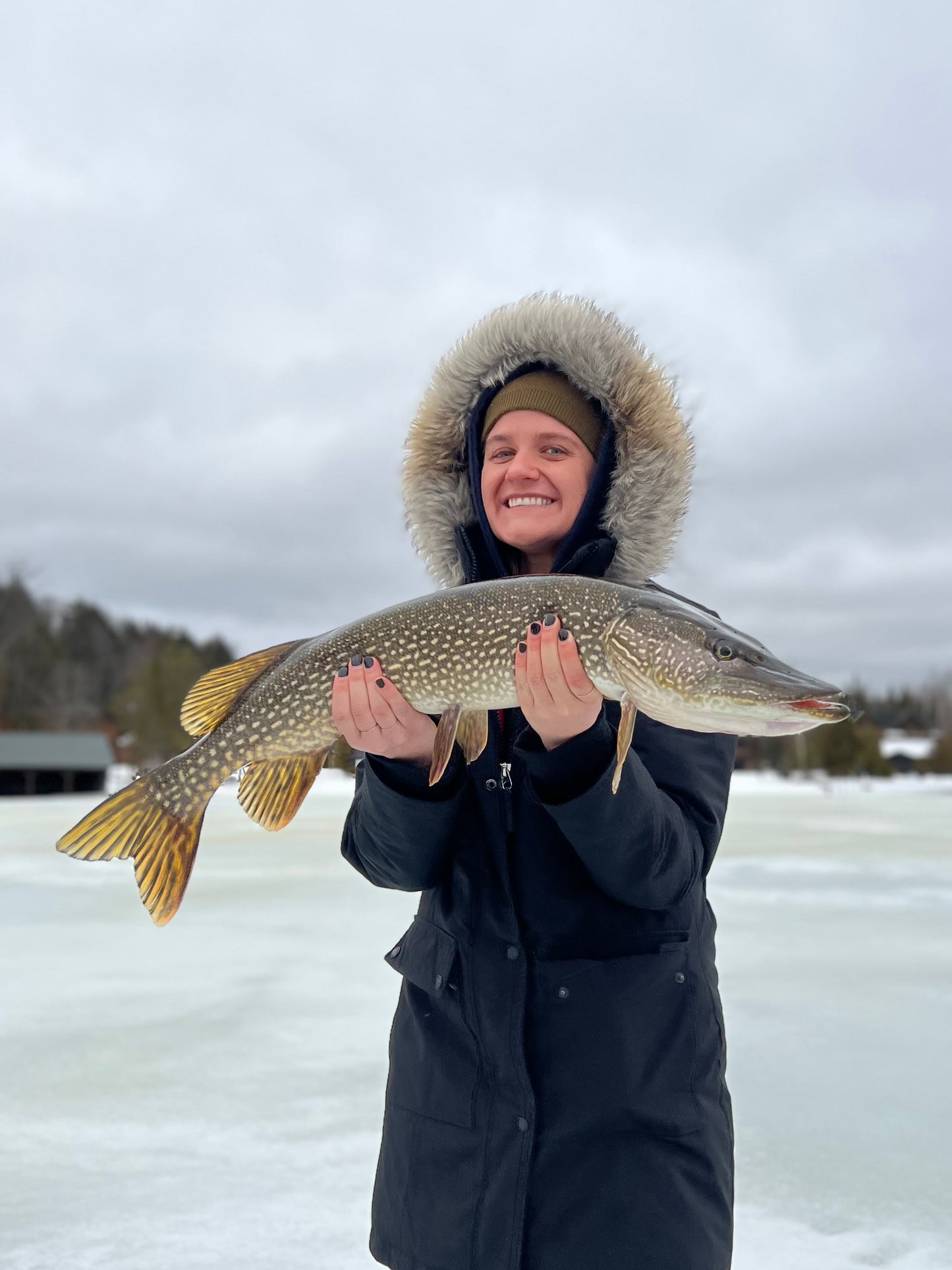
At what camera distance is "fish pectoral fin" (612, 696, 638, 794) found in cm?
171

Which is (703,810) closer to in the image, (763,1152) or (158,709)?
(763,1152)

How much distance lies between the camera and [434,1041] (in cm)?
189

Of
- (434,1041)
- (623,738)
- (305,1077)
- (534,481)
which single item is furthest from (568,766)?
(305,1077)

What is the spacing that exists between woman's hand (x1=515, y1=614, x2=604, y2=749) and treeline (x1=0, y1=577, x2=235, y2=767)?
42874mm

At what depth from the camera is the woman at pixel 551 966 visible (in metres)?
1.69

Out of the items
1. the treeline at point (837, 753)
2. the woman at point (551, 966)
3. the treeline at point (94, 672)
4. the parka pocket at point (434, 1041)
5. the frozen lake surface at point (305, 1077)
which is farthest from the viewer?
the treeline at point (837, 753)

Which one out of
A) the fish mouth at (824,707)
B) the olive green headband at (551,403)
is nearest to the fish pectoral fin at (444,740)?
the fish mouth at (824,707)

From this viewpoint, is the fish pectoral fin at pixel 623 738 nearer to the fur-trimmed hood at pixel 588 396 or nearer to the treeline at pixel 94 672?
the fur-trimmed hood at pixel 588 396

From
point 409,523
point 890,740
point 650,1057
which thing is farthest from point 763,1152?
point 890,740

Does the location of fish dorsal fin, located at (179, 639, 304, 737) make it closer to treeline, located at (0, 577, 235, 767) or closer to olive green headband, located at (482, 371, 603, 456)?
olive green headband, located at (482, 371, 603, 456)

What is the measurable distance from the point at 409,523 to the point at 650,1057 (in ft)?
5.08

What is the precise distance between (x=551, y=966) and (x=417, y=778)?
468 millimetres

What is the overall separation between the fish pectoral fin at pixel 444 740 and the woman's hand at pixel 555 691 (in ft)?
0.63

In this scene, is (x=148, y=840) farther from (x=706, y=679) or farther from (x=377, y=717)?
(x=706, y=679)
